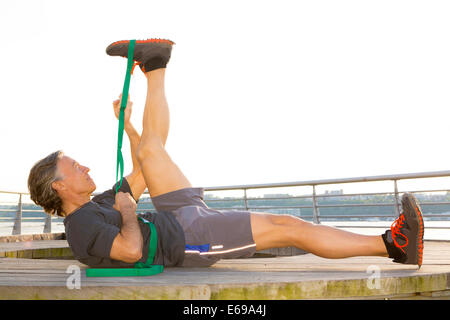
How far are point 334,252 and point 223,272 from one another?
543 mm

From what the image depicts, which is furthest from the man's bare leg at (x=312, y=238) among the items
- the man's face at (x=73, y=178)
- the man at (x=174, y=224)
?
the man's face at (x=73, y=178)

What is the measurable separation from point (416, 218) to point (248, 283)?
0.92m

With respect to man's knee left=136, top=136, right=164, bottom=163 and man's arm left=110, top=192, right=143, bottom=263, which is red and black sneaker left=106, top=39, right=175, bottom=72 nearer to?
man's knee left=136, top=136, right=164, bottom=163

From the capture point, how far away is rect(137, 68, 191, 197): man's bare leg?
2381 millimetres

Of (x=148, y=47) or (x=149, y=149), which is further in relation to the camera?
(x=148, y=47)

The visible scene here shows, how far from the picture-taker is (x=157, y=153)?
2381mm

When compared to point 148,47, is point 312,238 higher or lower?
lower

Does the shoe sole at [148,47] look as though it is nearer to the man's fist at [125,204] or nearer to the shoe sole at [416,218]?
the man's fist at [125,204]

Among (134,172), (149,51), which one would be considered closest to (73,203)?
(134,172)

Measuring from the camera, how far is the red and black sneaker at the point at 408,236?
2199 mm

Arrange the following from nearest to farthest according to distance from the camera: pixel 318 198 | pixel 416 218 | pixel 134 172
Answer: pixel 416 218
pixel 134 172
pixel 318 198

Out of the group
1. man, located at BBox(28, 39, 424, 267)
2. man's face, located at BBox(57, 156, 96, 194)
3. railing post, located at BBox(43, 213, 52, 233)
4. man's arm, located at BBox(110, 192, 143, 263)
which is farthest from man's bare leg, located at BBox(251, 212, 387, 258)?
railing post, located at BBox(43, 213, 52, 233)

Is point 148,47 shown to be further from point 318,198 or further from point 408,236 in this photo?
point 318,198
